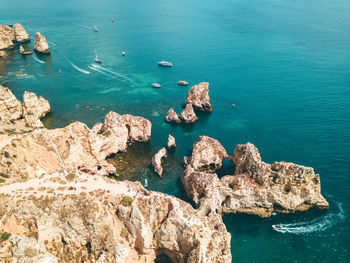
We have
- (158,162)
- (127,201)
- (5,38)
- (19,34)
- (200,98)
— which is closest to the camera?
(127,201)

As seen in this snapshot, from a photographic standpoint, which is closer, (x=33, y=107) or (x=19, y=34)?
(x=33, y=107)

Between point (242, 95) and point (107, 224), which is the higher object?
point (242, 95)

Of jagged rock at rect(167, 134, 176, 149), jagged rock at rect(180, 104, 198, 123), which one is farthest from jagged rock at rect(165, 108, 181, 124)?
jagged rock at rect(167, 134, 176, 149)

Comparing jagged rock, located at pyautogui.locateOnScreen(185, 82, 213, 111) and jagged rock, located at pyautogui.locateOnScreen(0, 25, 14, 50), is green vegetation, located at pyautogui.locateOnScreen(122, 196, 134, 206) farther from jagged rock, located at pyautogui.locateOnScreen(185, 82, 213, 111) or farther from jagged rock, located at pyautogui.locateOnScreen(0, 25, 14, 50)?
jagged rock, located at pyautogui.locateOnScreen(0, 25, 14, 50)

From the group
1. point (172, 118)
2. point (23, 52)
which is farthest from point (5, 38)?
point (172, 118)

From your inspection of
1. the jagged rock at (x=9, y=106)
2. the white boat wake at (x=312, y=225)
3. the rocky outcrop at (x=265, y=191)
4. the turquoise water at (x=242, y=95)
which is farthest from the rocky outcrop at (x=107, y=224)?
the jagged rock at (x=9, y=106)

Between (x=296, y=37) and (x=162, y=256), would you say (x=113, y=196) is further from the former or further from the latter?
(x=296, y=37)

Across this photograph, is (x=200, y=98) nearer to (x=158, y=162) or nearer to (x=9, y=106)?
(x=158, y=162)
